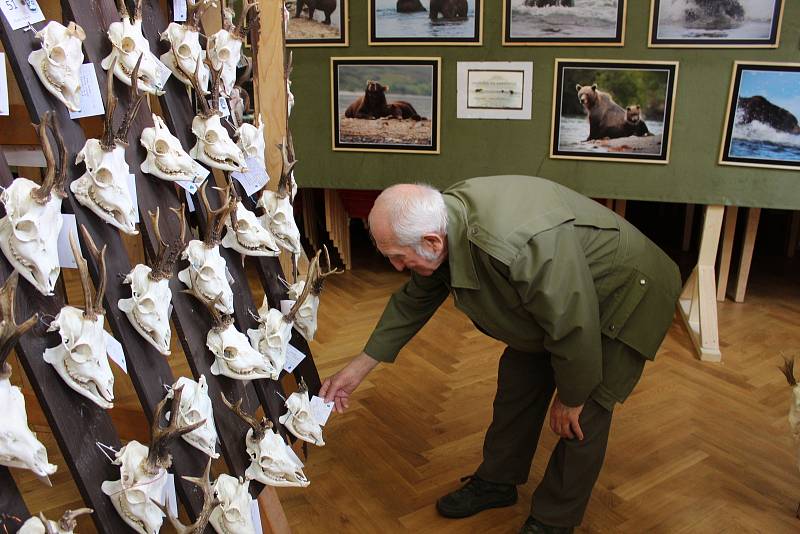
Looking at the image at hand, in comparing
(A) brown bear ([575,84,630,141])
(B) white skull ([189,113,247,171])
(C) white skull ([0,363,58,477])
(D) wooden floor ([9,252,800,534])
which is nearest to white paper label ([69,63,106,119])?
(B) white skull ([189,113,247,171])

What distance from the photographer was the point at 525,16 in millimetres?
3309

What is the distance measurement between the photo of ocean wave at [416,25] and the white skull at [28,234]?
260 centimetres

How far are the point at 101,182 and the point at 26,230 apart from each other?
7.4 inches

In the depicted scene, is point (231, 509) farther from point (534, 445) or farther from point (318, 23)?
point (318, 23)

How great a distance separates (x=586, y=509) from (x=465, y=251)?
1.08 meters

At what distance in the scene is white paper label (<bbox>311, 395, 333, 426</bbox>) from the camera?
1.95 m

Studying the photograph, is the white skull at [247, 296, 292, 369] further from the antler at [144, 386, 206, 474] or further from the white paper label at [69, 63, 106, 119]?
the white paper label at [69, 63, 106, 119]

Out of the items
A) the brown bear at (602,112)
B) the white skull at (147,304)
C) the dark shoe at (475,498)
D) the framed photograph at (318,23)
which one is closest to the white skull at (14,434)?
the white skull at (147,304)

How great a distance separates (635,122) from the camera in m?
3.35

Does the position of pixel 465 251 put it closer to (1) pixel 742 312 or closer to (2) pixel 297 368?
(2) pixel 297 368

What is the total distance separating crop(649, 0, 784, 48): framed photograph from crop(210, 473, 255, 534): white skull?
8.92ft

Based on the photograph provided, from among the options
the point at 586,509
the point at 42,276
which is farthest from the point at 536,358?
the point at 42,276

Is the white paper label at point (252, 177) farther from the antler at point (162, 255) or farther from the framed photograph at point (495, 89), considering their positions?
the framed photograph at point (495, 89)

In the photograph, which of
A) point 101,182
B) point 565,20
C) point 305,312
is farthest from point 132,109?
point 565,20
